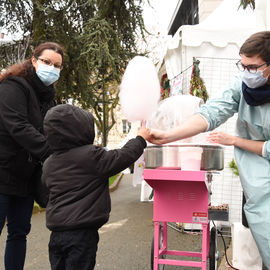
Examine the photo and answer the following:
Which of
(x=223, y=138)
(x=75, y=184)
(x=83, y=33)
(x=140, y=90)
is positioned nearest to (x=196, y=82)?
(x=140, y=90)

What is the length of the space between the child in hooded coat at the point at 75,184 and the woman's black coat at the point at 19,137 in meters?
0.29

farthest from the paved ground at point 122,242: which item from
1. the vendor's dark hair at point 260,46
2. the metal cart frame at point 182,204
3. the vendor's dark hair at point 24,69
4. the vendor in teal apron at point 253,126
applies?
the vendor's dark hair at point 260,46

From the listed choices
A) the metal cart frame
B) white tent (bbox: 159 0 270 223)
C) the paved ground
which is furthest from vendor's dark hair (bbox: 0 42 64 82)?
white tent (bbox: 159 0 270 223)

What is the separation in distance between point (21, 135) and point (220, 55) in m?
3.62

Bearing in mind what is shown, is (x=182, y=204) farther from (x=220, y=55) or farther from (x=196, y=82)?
(x=220, y=55)

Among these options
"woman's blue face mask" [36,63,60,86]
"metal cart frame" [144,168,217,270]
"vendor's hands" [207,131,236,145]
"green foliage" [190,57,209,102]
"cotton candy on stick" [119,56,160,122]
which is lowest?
"metal cart frame" [144,168,217,270]

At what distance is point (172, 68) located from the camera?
223 inches

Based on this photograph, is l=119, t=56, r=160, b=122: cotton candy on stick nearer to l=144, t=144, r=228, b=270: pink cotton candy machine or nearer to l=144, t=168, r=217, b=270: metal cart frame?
l=144, t=144, r=228, b=270: pink cotton candy machine

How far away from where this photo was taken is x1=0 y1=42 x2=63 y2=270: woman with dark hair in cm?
253

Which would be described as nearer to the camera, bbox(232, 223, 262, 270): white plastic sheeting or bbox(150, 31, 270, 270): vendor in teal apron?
bbox(150, 31, 270, 270): vendor in teal apron

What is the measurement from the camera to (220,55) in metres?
5.27

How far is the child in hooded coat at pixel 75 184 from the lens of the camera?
2221mm

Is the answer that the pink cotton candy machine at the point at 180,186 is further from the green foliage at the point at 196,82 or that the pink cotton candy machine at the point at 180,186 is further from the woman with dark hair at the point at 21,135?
the green foliage at the point at 196,82

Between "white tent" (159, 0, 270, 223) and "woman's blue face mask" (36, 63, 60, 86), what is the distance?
105 inches
